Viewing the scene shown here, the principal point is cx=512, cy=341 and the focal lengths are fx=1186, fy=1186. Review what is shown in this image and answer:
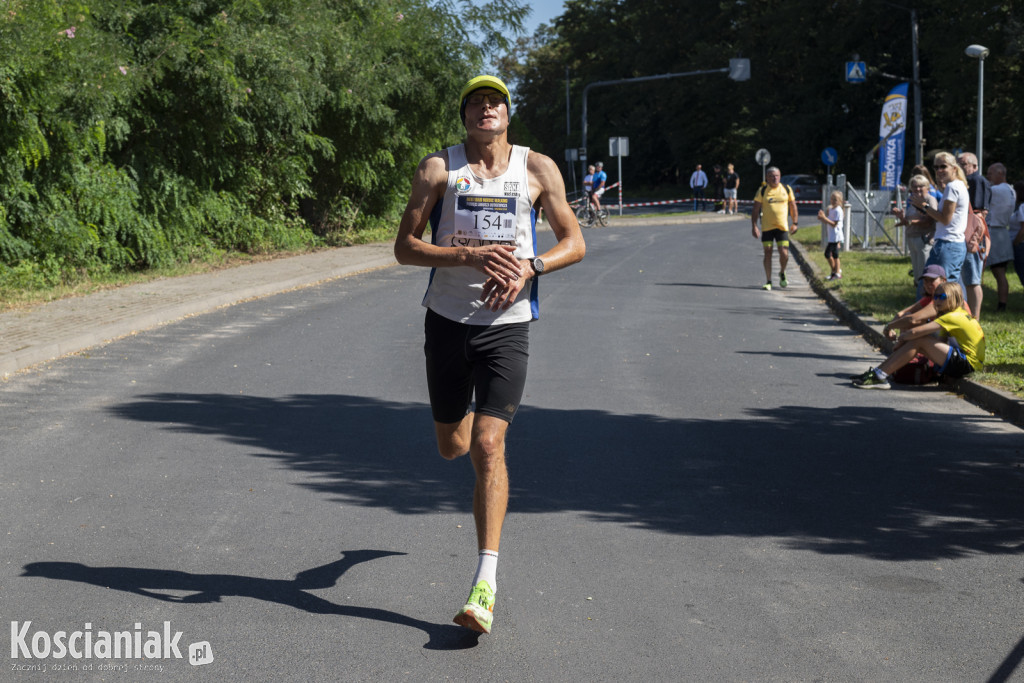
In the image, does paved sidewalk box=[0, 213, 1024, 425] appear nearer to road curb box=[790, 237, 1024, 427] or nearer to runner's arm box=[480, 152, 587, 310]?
road curb box=[790, 237, 1024, 427]

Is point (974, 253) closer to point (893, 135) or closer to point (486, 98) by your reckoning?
point (486, 98)

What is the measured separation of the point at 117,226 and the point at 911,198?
1148 cm

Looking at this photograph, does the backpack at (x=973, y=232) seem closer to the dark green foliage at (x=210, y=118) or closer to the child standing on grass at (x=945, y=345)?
the child standing on grass at (x=945, y=345)

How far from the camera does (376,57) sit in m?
24.8

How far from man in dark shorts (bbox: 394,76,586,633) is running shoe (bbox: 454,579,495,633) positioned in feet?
0.71

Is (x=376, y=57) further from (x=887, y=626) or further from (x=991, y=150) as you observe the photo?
(x=991, y=150)

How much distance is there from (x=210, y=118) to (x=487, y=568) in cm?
1674

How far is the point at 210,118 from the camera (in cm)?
1966

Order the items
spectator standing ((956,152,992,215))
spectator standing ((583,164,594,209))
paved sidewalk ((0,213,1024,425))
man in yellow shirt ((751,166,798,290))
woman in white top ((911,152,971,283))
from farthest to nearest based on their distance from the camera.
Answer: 1. spectator standing ((583,164,594,209))
2. man in yellow shirt ((751,166,798,290))
3. spectator standing ((956,152,992,215))
4. woman in white top ((911,152,971,283))
5. paved sidewalk ((0,213,1024,425))

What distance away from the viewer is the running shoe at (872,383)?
388 inches

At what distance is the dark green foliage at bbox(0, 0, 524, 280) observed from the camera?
15048mm

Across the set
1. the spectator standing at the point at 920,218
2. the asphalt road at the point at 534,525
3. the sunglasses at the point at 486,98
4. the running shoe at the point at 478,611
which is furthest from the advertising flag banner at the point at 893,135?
the running shoe at the point at 478,611

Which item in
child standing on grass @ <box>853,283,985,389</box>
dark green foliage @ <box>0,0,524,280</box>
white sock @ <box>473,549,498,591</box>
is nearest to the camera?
white sock @ <box>473,549,498,591</box>

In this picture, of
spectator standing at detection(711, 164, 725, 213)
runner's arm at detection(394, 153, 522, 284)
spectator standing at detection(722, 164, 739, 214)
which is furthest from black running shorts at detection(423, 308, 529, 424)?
spectator standing at detection(711, 164, 725, 213)
